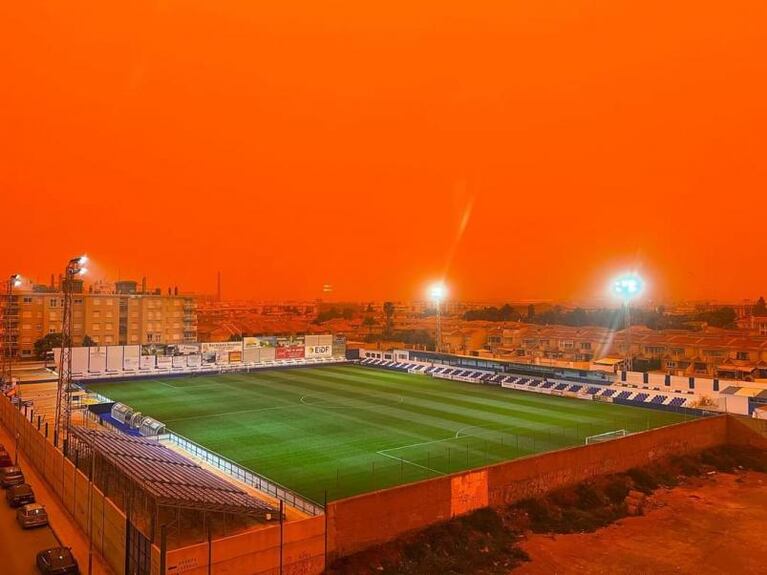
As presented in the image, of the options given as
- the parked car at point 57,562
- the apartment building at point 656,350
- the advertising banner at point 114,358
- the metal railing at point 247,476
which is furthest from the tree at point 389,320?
the parked car at point 57,562

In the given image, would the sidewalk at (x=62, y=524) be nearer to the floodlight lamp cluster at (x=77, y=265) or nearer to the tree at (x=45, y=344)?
the floodlight lamp cluster at (x=77, y=265)

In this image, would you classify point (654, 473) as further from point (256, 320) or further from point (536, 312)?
point (256, 320)

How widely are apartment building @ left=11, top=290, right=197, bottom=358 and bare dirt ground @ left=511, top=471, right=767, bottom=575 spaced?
252ft

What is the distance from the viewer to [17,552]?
19.0 metres

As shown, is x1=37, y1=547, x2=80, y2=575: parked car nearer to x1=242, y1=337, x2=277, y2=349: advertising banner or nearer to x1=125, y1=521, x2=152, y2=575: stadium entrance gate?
x1=125, y1=521, x2=152, y2=575: stadium entrance gate

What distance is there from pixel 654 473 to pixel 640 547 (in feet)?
32.7

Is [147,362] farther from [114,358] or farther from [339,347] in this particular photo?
[339,347]

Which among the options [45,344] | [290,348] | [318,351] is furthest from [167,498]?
[45,344]

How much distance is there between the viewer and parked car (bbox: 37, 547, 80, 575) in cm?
1697

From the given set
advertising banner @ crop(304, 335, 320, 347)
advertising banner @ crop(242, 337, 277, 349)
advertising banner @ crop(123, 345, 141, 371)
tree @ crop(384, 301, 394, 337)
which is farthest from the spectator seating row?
tree @ crop(384, 301, 394, 337)

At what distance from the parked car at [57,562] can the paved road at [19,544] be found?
1.94 ft

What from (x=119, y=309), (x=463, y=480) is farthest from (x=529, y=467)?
(x=119, y=309)

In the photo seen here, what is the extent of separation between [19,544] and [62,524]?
6.36ft

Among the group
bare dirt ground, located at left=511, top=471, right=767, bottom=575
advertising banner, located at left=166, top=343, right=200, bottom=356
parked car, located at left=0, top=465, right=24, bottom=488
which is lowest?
bare dirt ground, located at left=511, top=471, right=767, bottom=575
